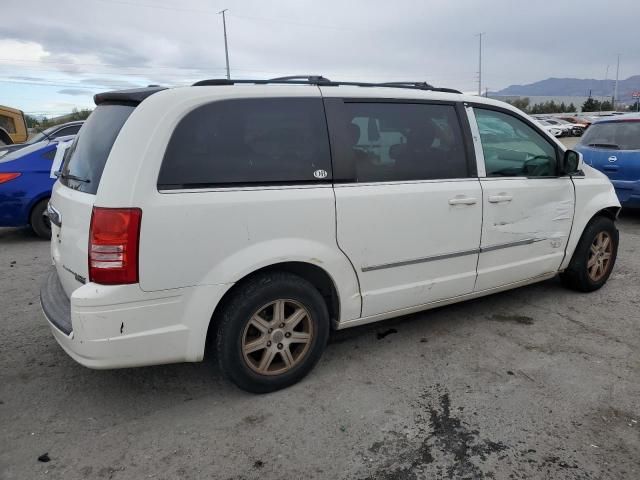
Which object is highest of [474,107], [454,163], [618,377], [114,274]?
[474,107]

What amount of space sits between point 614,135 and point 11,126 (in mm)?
16874

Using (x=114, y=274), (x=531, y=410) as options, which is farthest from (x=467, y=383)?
(x=114, y=274)

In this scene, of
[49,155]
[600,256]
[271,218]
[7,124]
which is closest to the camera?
[271,218]

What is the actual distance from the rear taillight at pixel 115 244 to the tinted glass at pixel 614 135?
755cm

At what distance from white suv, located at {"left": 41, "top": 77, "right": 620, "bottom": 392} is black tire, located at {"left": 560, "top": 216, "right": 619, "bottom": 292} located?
0.89 m

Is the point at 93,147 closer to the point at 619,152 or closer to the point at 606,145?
the point at 619,152

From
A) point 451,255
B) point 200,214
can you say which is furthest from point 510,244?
point 200,214

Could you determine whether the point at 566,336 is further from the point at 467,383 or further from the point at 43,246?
the point at 43,246

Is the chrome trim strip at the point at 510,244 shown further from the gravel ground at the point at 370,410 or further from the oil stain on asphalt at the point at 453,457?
the oil stain on asphalt at the point at 453,457

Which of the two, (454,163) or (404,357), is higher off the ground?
(454,163)

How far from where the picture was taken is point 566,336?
4.07 metres

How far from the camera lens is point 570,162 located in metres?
4.44

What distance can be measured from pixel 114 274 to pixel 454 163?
2.34 m

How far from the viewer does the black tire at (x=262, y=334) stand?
9.81ft
